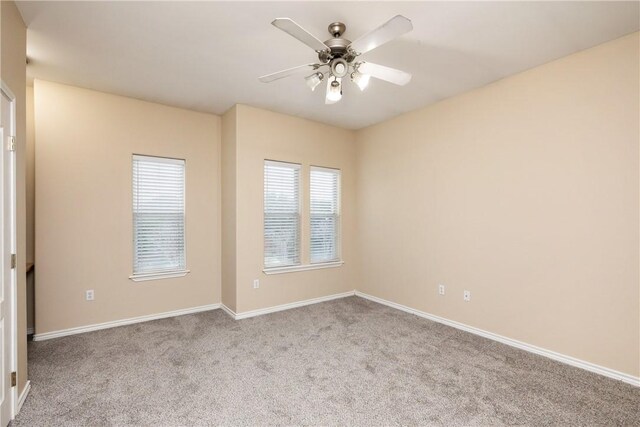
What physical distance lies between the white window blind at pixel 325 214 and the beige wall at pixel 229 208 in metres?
1.21

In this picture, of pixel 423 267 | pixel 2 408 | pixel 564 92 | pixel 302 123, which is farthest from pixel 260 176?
pixel 564 92

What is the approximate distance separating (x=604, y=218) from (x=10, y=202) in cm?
437

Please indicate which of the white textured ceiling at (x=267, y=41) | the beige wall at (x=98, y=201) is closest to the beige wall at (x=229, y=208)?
the beige wall at (x=98, y=201)

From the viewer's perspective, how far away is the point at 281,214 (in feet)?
14.4

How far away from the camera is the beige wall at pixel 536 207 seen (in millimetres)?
2480

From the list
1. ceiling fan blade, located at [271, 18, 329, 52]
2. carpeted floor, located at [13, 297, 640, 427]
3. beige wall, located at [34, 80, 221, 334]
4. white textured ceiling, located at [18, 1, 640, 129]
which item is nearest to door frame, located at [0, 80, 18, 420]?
Result: carpeted floor, located at [13, 297, 640, 427]

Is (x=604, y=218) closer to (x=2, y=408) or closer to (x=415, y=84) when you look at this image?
(x=415, y=84)

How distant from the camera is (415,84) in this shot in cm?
337

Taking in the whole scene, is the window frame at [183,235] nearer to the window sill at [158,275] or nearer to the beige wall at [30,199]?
the window sill at [158,275]

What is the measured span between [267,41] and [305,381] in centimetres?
274

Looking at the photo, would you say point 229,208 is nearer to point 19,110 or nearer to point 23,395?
point 19,110

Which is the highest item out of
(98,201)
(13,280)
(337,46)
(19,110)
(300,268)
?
(337,46)

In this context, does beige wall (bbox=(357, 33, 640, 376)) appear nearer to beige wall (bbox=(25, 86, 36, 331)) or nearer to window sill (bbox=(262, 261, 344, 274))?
window sill (bbox=(262, 261, 344, 274))

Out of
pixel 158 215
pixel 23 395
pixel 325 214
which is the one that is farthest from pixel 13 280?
pixel 325 214
